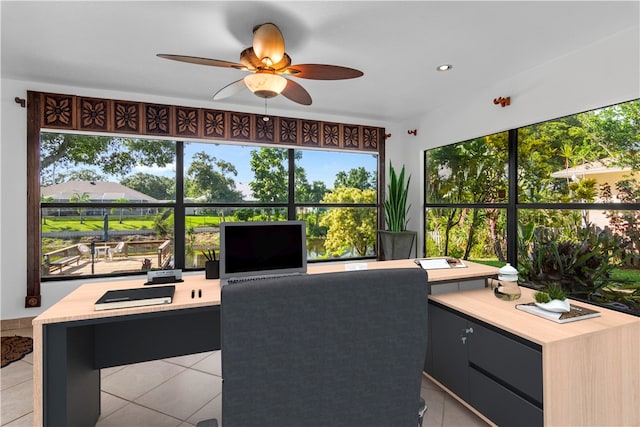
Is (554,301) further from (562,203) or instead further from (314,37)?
(314,37)

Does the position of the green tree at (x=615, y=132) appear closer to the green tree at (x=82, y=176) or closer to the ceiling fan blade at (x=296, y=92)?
the ceiling fan blade at (x=296, y=92)

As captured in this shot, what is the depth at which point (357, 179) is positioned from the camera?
15.1 feet

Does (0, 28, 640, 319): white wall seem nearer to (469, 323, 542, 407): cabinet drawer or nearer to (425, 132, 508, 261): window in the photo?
(425, 132, 508, 261): window

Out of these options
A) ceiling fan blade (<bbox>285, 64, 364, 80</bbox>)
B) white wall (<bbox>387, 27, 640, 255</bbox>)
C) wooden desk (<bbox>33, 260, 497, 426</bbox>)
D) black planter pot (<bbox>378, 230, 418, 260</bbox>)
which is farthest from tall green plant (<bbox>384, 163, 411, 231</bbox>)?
ceiling fan blade (<bbox>285, 64, 364, 80</bbox>)

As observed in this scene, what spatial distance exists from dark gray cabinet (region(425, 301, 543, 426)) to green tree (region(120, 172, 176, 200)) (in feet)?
10.4

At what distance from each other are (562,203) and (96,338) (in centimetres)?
364

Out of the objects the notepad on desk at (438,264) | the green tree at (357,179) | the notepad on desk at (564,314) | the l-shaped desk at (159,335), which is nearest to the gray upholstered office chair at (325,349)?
the l-shaped desk at (159,335)

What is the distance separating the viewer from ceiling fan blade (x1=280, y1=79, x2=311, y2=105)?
93.1 inches

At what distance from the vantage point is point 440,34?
2.26 metres

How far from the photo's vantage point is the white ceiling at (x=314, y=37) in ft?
6.42

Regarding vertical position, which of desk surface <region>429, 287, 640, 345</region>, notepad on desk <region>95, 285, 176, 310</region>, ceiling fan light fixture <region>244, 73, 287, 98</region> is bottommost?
desk surface <region>429, 287, 640, 345</region>

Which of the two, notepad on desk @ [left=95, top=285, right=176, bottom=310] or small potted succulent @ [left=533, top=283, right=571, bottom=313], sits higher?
notepad on desk @ [left=95, top=285, right=176, bottom=310]

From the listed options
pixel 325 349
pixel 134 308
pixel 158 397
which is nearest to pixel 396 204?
pixel 158 397

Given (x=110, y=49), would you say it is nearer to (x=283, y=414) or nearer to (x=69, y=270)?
(x=69, y=270)
